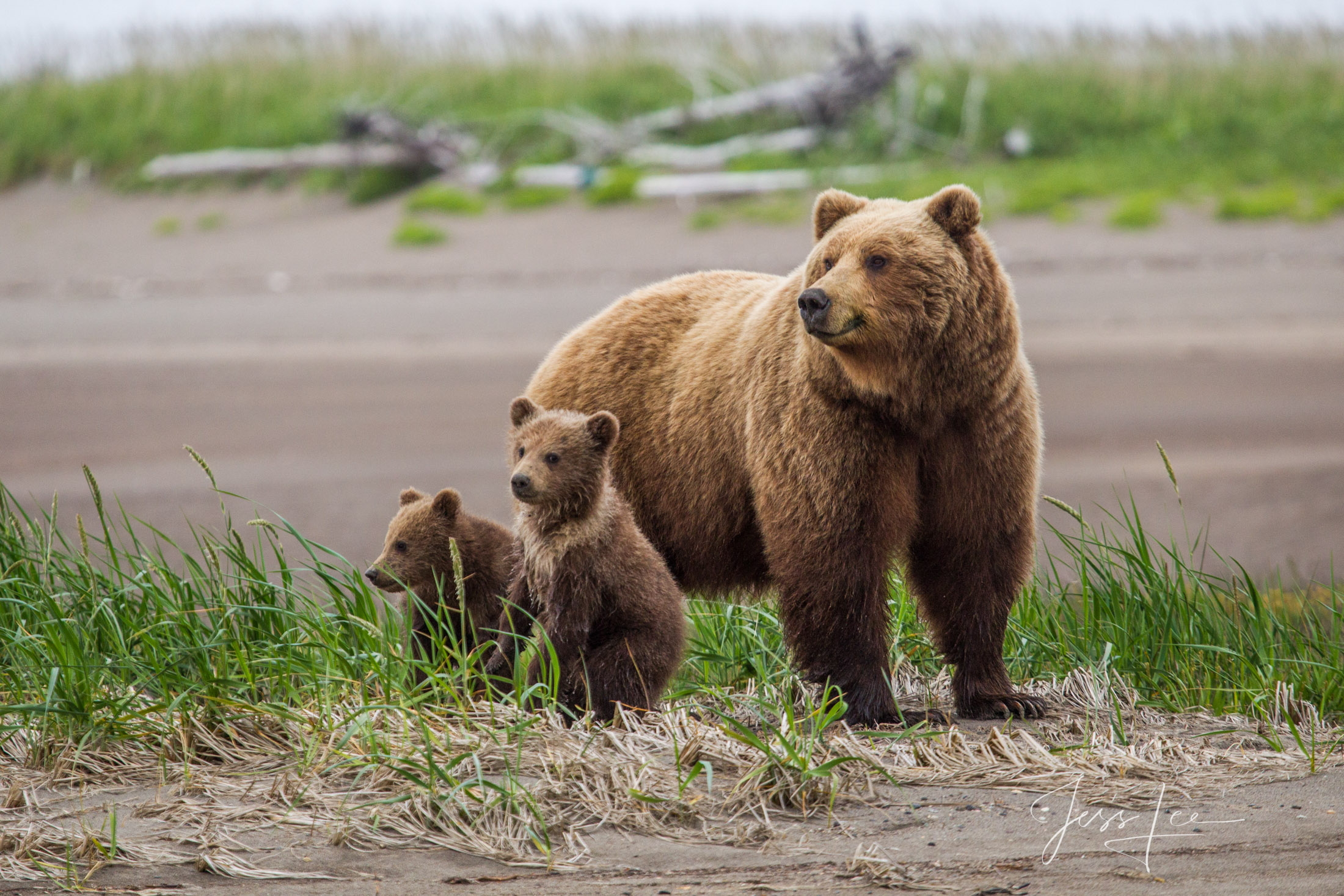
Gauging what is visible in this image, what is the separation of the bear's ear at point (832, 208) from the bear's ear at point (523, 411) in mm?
1047

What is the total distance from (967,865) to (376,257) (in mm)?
12257

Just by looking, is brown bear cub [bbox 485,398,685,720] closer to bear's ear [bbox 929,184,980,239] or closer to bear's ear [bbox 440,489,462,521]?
bear's ear [bbox 440,489,462,521]

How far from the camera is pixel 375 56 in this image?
20328 mm

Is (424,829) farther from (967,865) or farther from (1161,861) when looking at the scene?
(1161,861)

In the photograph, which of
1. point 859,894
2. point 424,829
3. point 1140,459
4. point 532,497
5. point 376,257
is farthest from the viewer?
point 376,257

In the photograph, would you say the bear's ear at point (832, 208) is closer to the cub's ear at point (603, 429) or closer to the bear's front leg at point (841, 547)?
the bear's front leg at point (841, 547)

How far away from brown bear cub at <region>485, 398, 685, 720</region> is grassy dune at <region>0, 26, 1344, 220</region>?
11.0 m

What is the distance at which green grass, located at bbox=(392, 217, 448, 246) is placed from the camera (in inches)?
583

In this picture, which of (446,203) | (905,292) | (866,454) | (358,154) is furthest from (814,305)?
(358,154)

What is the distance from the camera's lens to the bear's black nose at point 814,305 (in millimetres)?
3922

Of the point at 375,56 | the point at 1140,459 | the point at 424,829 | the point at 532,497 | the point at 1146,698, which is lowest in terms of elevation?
the point at 1140,459

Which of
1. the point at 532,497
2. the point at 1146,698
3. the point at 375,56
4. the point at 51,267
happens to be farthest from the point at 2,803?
the point at 375,56

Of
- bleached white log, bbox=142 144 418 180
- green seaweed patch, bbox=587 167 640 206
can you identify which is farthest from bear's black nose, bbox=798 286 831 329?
bleached white log, bbox=142 144 418 180

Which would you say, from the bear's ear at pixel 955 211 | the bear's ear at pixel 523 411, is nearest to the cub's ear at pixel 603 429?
the bear's ear at pixel 523 411
